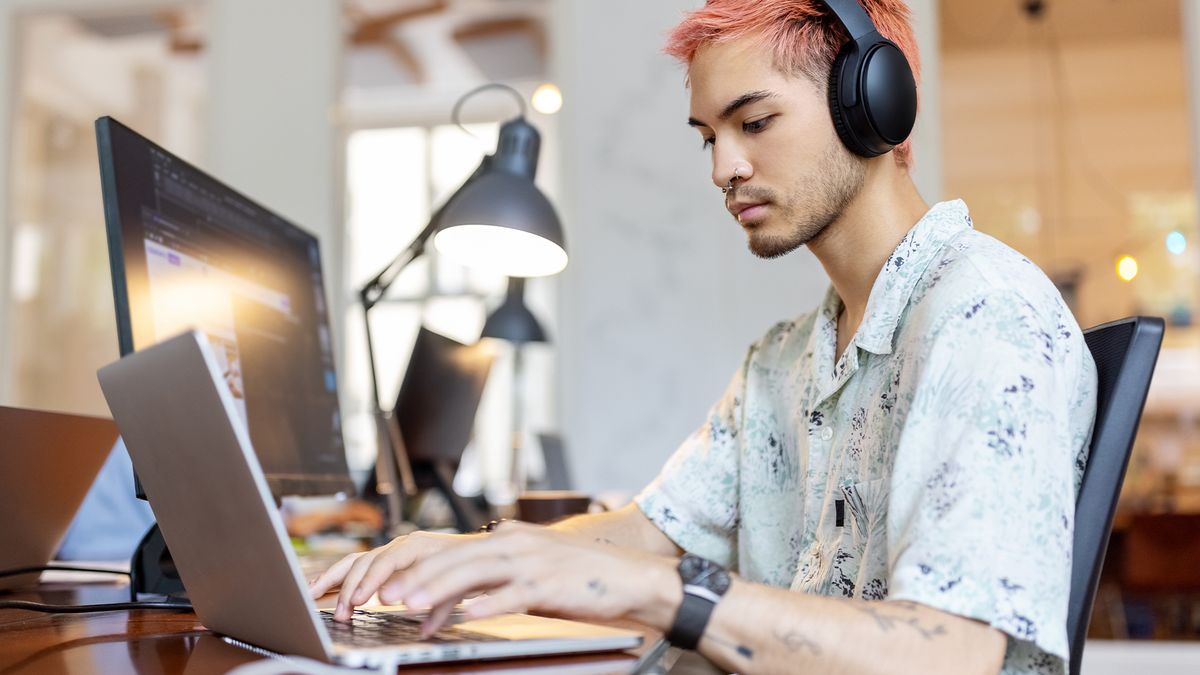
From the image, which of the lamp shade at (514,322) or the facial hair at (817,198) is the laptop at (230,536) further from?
the lamp shade at (514,322)

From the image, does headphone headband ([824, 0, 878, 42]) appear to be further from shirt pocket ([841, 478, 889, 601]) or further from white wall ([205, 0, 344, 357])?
white wall ([205, 0, 344, 357])

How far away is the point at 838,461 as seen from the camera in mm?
1002

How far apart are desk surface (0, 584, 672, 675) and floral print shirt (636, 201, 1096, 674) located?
0.70 feet

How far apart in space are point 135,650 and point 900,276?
2.23 ft

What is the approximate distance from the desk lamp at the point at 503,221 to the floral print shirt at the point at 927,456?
1.23ft

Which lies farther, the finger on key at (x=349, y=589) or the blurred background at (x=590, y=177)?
the blurred background at (x=590, y=177)

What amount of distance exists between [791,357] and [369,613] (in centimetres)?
61

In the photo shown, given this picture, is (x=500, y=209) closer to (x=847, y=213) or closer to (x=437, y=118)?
(x=847, y=213)

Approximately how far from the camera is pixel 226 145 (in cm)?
364

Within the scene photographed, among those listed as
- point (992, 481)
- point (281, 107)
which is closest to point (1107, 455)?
point (992, 481)

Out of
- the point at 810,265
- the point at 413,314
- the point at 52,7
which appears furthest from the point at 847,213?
the point at 413,314

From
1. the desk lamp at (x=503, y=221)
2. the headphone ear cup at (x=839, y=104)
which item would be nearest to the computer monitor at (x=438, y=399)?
the desk lamp at (x=503, y=221)

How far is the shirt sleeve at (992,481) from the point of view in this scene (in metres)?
0.70

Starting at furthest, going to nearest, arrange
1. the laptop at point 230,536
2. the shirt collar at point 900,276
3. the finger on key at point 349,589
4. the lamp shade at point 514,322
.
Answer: the lamp shade at point 514,322 → the shirt collar at point 900,276 → the finger on key at point 349,589 → the laptop at point 230,536
